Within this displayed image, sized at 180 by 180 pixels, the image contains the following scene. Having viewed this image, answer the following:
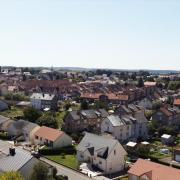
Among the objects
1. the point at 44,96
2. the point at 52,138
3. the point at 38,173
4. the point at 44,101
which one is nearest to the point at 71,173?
the point at 38,173

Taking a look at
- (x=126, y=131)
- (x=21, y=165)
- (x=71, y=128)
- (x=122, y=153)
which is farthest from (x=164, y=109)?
(x=21, y=165)

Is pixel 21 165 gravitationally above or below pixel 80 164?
above

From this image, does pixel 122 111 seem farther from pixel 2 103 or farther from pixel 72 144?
pixel 2 103

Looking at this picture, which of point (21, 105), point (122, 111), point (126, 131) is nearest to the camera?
point (126, 131)

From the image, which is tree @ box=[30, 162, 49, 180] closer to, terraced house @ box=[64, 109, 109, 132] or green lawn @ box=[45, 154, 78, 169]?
green lawn @ box=[45, 154, 78, 169]

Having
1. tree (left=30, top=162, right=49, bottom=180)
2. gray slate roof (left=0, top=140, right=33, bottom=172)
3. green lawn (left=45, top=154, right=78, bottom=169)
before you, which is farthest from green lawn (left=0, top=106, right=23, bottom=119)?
tree (left=30, top=162, right=49, bottom=180)

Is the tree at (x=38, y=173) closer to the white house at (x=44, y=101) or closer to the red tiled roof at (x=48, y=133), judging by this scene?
the red tiled roof at (x=48, y=133)

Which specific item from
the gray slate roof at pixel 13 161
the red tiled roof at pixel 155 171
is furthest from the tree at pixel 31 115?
the red tiled roof at pixel 155 171

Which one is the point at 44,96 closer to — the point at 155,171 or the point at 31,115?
the point at 31,115
